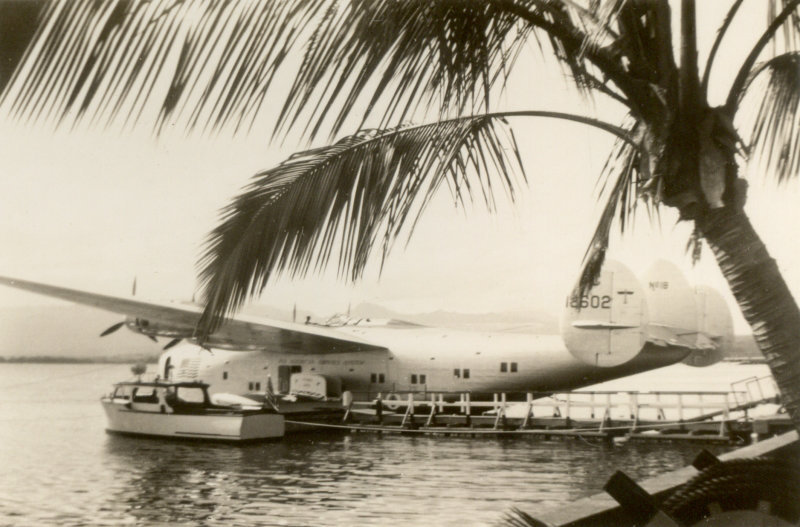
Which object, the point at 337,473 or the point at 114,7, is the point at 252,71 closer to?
the point at 114,7

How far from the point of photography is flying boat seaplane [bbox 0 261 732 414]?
66.8 ft

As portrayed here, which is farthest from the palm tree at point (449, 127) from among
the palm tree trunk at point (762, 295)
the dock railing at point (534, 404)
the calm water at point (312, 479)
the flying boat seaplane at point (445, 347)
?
the dock railing at point (534, 404)

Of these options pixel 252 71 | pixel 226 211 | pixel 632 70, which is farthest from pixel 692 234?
pixel 252 71

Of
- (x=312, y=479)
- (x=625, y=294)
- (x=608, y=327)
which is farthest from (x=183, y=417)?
(x=625, y=294)

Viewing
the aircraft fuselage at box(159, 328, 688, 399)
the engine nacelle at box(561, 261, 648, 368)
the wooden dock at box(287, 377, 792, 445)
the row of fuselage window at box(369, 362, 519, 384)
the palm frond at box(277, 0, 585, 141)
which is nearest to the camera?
the palm frond at box(277, 0, 585, 141)

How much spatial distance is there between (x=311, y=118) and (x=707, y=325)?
833 inches

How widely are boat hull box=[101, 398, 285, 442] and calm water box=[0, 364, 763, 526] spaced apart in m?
0.32

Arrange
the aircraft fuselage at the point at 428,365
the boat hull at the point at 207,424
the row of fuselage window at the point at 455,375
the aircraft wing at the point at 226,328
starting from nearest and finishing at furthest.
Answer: the boat hull at the point at 207,424 < the aircraft wing at the point at 226,328 < the aircraft fuselage at the point at 428,365 < the row of fuselage window at the point at 455,375

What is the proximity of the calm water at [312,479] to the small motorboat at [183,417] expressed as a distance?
37 cm

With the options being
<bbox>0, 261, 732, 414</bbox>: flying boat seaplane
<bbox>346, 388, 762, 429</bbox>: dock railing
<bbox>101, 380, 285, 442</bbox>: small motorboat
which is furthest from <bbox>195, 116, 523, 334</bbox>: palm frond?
<bbox>101, 380, 285, 442</bbox>: small motorboat

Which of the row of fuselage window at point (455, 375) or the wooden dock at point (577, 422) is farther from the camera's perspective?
the row of fuselage window at point (455, 375)

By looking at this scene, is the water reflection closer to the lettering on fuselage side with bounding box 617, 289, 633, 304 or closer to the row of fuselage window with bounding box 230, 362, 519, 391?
the row of fuselage window with bounding box 230, 362, 519, 391

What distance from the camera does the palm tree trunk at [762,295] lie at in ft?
10.9

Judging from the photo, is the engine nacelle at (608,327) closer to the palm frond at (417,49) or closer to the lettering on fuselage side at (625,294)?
the lettering on fuselage side at (625,294)
